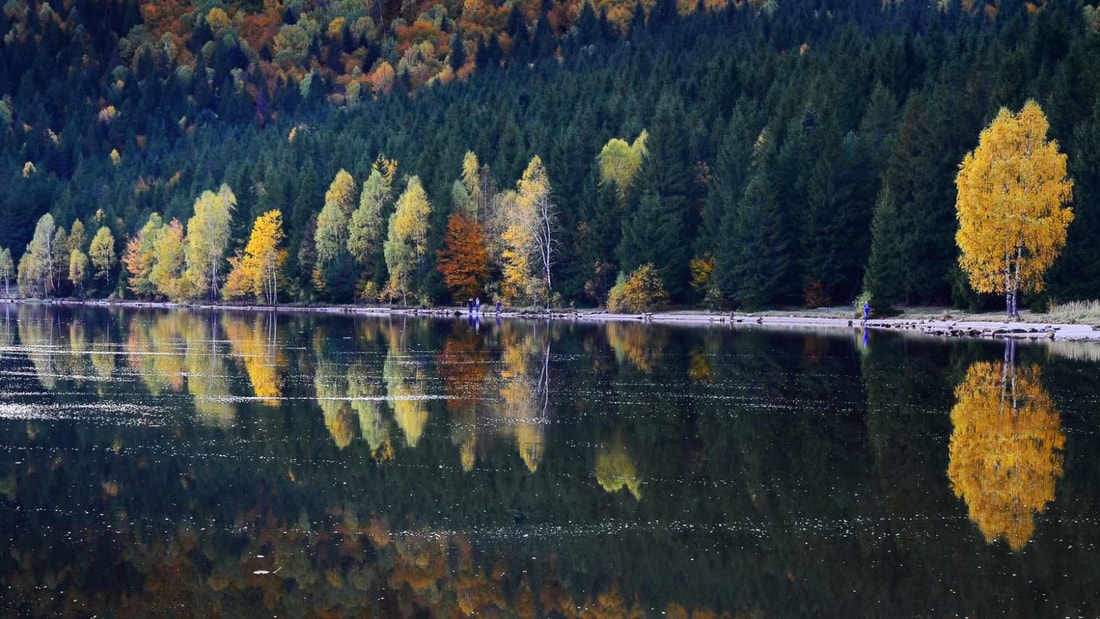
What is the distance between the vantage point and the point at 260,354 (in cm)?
5775

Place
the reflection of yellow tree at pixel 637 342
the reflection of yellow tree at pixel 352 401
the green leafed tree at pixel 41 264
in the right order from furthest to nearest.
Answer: the green leafed tree at pixel 41 264
the reflection of yellow tree at pixel 637 342
the reflection of yellow tree at pixel 352 401

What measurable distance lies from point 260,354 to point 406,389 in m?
17.8

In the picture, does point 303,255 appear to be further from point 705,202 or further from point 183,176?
point 183,176

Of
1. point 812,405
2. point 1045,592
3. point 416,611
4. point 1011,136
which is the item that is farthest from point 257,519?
point 1011,136

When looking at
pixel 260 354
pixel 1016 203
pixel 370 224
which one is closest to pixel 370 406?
pixel 260 354

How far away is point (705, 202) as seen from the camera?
321ft

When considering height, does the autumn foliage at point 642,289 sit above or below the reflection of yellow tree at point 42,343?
above

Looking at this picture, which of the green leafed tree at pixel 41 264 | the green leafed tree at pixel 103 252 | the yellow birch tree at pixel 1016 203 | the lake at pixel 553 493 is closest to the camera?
the lake at pixel 553 493

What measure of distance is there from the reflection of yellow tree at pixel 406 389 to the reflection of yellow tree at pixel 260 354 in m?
3.46

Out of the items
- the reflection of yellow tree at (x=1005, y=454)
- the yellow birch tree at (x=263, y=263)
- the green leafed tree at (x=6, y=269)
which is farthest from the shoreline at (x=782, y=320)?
the green leafed tree at (x=6, y=269)

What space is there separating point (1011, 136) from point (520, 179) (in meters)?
49.5

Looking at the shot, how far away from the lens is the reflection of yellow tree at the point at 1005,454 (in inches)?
897

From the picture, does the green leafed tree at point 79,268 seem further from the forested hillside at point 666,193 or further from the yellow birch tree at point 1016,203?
the yellow birch tree at point 1016,203

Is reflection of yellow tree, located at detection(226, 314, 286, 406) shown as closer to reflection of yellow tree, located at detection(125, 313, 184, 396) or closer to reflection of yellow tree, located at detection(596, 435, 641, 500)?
reflection of yellow tree, located at detection(125, 313, 184, 396)
